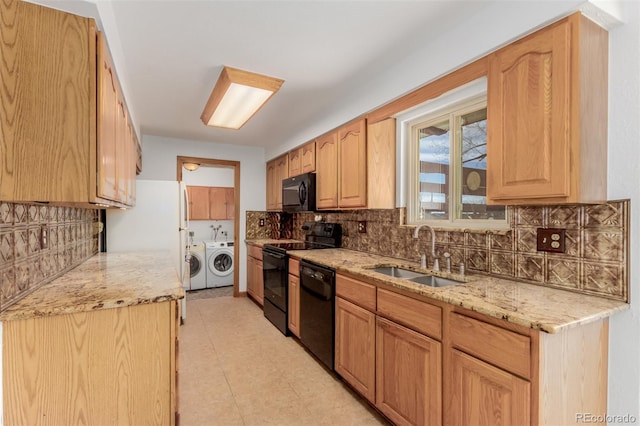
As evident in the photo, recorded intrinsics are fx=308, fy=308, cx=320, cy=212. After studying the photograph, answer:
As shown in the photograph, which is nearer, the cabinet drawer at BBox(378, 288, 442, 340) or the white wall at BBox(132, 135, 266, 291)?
the cabinet drawer at BBox(378, 288, 442, 340)

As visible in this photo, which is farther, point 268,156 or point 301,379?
point 268,156

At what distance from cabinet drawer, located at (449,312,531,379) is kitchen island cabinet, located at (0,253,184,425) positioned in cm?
133

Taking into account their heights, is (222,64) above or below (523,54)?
above

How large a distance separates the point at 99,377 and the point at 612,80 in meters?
2.59

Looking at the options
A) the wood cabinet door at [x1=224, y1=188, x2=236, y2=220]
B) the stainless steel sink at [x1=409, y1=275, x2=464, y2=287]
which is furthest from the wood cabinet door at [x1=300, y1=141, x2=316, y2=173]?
the wood cabinet door at [x1=224, y1=188, x2=236, y2=220]

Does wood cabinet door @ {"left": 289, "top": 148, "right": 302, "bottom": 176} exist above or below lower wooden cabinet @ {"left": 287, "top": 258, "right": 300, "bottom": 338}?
above

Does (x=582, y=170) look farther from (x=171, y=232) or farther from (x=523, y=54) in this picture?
(x=171, y=232)

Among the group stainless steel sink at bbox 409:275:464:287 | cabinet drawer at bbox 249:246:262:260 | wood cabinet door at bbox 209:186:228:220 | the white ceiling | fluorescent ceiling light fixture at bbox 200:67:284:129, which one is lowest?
cabinet drawer at bbox 249:246:262:260

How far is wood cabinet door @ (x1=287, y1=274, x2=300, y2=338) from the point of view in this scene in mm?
3035

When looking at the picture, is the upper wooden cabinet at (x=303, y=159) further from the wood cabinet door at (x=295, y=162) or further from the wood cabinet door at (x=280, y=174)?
the wood cabinet door at (x=280, y=174)

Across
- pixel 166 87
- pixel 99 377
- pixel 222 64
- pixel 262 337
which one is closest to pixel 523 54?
pixel 222 64

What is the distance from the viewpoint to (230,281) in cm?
553

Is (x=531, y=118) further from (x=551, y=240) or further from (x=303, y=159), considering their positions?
(x=303, y=159)

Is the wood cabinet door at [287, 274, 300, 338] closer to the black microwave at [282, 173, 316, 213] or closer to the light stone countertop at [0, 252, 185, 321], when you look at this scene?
the black microwave at [282, 173, 316, 213]
